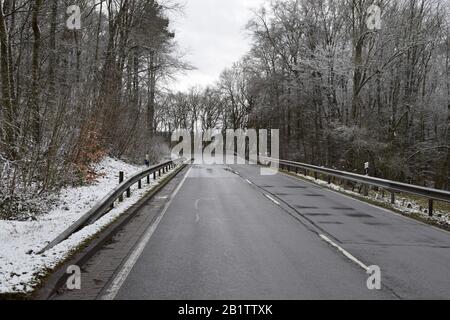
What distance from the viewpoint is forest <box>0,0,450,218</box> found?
17984 mm

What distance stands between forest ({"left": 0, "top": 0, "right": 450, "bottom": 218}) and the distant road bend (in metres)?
4.96

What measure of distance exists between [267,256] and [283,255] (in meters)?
0.29

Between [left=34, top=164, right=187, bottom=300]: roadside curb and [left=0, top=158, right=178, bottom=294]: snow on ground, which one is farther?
[left=0, top=158, right=178, bottom=294]: snow on ground

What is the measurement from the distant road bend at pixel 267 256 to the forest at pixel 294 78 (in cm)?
496

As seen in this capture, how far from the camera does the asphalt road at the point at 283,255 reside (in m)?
5.55

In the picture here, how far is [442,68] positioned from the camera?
38875 millimetres

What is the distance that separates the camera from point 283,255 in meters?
7.36

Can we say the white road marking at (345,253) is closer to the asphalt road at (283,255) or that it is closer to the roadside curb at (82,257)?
the asphalt road at (283,255)

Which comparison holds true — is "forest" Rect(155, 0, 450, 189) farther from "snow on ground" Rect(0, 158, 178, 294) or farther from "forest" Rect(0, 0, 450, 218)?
"snow on ground" Rect(0, 158, 178, 294)

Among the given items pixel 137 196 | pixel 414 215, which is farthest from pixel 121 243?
pixel 414 215

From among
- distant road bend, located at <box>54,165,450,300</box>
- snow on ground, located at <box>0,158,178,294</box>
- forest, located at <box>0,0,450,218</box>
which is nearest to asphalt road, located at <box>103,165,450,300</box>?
distant road bend, located at <box>54,165,450,300</box>

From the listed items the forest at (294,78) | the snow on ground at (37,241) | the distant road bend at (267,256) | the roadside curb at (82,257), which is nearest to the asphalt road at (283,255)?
the distant road bend at (267,256)

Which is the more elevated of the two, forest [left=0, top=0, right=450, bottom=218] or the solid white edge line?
forest [left=0, top=0, right=450, bottom=218]

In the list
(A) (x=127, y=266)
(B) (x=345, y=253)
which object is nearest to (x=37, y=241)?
(A) (x=127, y=266)
